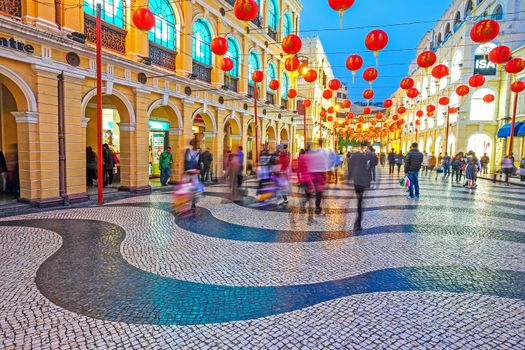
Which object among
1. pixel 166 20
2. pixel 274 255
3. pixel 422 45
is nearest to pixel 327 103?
pixel 422 45

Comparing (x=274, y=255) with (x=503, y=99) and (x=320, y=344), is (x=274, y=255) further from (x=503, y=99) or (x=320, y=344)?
(x=503, y=99)

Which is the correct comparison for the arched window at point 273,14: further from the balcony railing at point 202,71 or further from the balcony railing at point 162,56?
the balcony railing at point 162,56

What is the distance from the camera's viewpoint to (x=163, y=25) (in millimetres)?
13828

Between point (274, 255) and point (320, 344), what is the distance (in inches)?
98.7

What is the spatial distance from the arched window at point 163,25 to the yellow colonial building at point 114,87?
41mm

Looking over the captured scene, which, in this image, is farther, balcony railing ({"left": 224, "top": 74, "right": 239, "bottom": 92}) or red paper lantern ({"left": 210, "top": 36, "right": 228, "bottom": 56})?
balcony railing ({"left": 224, "top": 74, "right": 239, "bottom": 92})

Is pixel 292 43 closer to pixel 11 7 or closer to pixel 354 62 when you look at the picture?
pixel 354 62

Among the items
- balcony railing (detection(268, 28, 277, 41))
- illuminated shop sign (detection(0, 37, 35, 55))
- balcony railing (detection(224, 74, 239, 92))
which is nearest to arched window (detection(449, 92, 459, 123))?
balcony railing (detection(268, 28, 277, 41))

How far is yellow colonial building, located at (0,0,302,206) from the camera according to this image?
8.95 meters

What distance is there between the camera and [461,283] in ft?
14.1

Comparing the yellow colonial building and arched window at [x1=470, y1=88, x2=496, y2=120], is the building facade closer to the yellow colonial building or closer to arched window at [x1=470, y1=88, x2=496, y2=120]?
arched window at [x1=470, y1=88, x2=496, y2=120]

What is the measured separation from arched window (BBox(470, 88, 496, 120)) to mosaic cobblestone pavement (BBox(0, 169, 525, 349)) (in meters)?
25.7

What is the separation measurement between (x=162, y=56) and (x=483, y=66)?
92.5ft

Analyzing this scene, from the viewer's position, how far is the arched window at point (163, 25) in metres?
13.3
